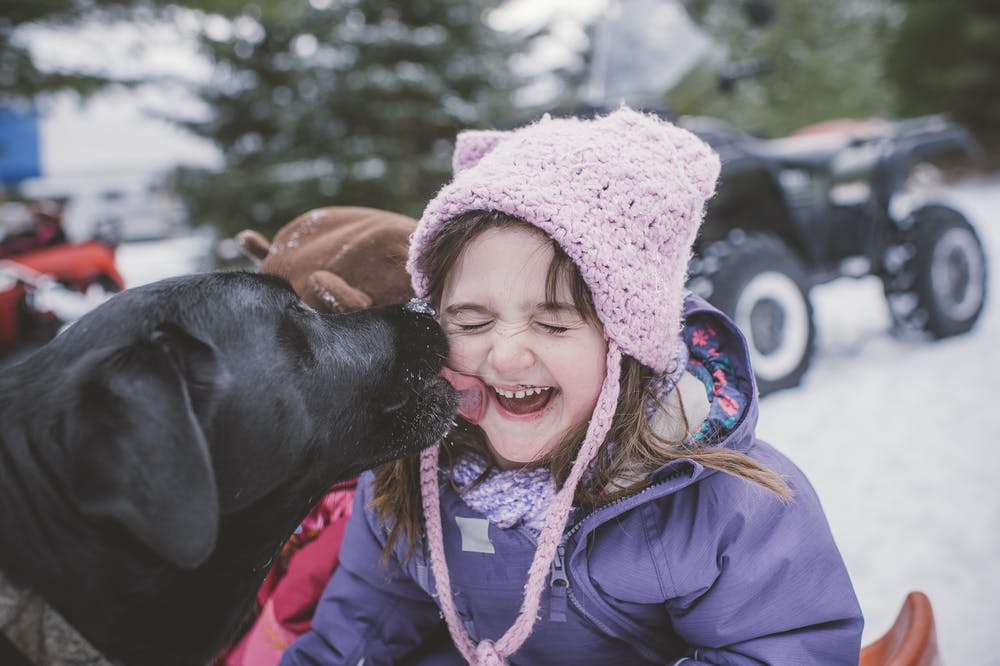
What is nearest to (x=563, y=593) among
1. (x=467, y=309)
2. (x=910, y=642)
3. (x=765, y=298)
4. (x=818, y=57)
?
(x=467, y=309)

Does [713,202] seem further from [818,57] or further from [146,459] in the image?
[818,57]

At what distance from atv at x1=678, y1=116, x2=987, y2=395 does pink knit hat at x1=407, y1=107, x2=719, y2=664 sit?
99.2 inches

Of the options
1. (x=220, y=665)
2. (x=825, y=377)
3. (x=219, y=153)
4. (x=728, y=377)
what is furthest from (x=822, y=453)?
(x=219, y=153)

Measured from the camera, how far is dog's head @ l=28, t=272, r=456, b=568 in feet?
3.57

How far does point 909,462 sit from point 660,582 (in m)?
2.57

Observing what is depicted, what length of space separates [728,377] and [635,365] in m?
0.23

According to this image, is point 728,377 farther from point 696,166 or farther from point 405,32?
point 405,32

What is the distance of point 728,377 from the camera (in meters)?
1.60

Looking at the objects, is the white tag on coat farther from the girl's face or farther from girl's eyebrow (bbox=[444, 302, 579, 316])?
girl's eyebrow (bbox=[444, 302, 579, 316])

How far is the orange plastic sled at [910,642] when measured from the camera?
1448 millimetres

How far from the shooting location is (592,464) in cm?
152

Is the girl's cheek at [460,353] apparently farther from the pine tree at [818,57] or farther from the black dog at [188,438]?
the pine tree at [818,57]

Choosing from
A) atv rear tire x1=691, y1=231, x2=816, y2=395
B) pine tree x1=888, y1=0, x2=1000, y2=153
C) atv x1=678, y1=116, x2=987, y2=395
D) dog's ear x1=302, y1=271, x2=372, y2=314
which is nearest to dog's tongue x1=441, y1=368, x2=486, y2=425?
dog's ear x1=302, y1=271, x2=372, y2=314

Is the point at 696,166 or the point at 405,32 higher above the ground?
the point at 405,32
